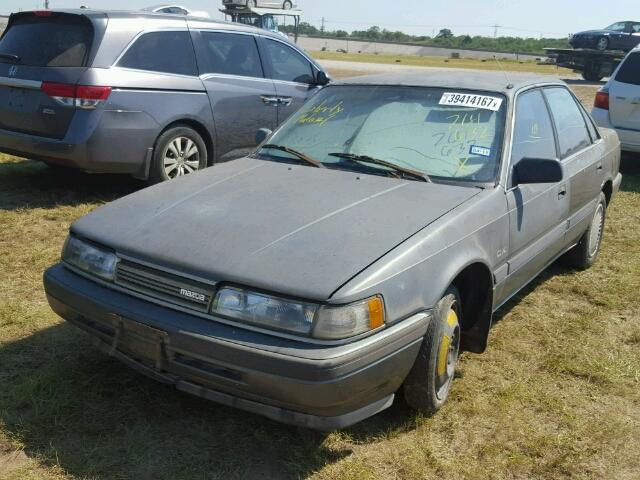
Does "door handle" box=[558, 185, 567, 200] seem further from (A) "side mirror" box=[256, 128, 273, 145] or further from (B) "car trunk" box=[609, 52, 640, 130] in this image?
(B) "car trunk" box=[609, 52, 640, 130]

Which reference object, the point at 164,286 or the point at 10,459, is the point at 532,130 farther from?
the point at 10,459

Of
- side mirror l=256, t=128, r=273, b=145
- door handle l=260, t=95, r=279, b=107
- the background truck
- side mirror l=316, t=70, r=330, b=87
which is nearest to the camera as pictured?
side mirror l=256, t=128, r=273, b=145

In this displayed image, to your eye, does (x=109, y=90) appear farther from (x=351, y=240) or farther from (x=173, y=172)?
(x=351, y=240)

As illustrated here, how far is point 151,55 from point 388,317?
4.81 meters

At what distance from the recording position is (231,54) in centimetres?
741

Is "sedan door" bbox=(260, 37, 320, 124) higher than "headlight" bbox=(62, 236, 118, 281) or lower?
higher

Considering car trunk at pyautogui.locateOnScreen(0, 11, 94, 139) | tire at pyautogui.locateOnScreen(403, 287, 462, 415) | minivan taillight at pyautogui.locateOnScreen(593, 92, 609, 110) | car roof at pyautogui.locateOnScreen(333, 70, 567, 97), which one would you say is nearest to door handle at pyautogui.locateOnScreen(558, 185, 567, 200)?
car roof at pyautogui.locateOnScreen(333, 70, 567, 97)

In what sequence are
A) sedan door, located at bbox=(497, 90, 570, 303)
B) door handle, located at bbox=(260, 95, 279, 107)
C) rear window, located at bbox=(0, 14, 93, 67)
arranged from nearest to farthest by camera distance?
sedan door, located at bbox=(497, 90, 570, 303) < rear window, located at bbox=(0, 14, 93, 67) < door handle, located at bbox=(260, 95, 279, 107)

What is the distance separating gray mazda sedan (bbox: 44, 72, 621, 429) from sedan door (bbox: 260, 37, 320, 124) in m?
3.35

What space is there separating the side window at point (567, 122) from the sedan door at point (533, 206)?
0.56 ft

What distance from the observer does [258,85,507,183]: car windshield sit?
3.67 metres

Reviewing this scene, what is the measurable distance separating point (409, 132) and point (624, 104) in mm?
5967

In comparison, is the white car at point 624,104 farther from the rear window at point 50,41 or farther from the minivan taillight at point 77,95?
the rear window at point 50,41

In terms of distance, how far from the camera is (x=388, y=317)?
2.71m
